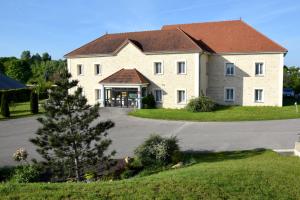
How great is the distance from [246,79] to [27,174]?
27.7 m

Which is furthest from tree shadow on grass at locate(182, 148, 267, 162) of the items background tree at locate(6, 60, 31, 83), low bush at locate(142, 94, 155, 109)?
background tree at locate(6, 60, 31, 83)

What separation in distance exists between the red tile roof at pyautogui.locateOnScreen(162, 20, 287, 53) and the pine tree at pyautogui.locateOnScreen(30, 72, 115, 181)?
26676 mm

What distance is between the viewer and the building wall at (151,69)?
3481 centimetres

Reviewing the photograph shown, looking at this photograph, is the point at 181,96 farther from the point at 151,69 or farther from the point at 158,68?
the point at 151,69

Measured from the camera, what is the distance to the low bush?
35500 mm

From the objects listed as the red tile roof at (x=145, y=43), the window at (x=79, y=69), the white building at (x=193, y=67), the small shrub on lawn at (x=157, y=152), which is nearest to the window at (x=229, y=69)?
the white building at (x=193, y=67)

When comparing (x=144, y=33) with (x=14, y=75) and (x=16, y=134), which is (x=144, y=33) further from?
(x=14, y=75)

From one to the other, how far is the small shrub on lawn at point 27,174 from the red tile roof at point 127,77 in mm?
23042

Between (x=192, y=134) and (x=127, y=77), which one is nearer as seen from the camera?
(x=192, y=134)

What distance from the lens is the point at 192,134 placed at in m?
21.3

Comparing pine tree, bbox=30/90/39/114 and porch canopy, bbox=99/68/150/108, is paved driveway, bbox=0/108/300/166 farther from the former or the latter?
porch canopy, bbox=99/68/150/108

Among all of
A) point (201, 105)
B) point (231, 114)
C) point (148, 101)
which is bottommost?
point (231, 114)

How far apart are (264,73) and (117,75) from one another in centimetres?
1574

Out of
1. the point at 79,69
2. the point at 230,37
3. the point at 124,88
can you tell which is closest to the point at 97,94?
the point at 79,69
